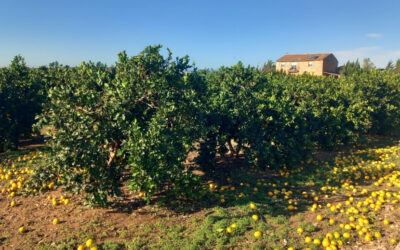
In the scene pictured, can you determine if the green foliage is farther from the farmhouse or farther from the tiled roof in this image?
the tiled roof

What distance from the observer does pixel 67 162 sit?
6773 mm

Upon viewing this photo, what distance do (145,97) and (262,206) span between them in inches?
207

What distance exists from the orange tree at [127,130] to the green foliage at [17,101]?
23.9 ft

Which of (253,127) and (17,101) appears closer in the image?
(253,127)

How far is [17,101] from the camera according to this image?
13.4 meters

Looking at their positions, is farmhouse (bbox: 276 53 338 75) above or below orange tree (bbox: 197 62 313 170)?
above

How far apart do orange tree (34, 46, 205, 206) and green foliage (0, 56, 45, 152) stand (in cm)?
730

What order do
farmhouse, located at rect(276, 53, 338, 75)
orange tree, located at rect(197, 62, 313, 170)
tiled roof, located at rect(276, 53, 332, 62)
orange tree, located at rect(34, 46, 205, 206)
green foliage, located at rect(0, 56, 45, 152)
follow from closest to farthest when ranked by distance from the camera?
orange tree, located at rect(34, 46, 205, 206)
orange tree, located at rect(197, 62, 313, 170)
green foliage, located at rect(0, 56, 45, 152)
farmhouse, located at rect(276, 53, 338, 75)
tiled roof, located at rect(276, 53, 332, 62)

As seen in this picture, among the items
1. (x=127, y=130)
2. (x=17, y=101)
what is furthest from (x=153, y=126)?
(x=17, y=101)

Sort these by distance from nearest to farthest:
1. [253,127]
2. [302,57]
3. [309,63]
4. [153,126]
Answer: [153,126], [253,127], [309,63], [302,57]

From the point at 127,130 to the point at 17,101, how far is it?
10.1 metres

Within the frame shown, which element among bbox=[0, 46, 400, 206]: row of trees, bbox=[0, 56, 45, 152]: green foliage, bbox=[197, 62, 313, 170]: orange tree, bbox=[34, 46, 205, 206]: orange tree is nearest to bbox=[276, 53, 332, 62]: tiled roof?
bbox=[0, 46, 400, 206]: row of trees

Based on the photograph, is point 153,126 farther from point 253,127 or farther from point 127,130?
point 253,127

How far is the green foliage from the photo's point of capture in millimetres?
12766
